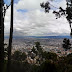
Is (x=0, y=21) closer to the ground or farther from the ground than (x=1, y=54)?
farther from the ground

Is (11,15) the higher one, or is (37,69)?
(11,15)

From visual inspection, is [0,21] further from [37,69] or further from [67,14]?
[67,14]

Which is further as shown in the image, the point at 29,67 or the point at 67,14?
the point at 67,14

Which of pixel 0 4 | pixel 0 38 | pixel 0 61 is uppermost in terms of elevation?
pixel 0 4

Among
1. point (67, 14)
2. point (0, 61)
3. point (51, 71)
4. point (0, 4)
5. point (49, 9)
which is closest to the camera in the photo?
point (0, 4)

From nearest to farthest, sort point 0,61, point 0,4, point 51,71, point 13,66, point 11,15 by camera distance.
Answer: point 0,4 < point 0,61 < point 13,66 < point 51,71 < point 11,15

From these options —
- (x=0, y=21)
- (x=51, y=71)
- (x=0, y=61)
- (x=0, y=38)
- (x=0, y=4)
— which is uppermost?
(x=0, y=4)

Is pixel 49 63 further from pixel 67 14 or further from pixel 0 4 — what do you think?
pixel 67 14

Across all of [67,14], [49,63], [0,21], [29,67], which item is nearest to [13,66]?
[29,67]

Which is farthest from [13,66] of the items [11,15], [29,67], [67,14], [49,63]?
[67,14]

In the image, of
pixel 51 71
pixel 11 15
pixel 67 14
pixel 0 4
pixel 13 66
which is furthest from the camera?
pixel 67 14
